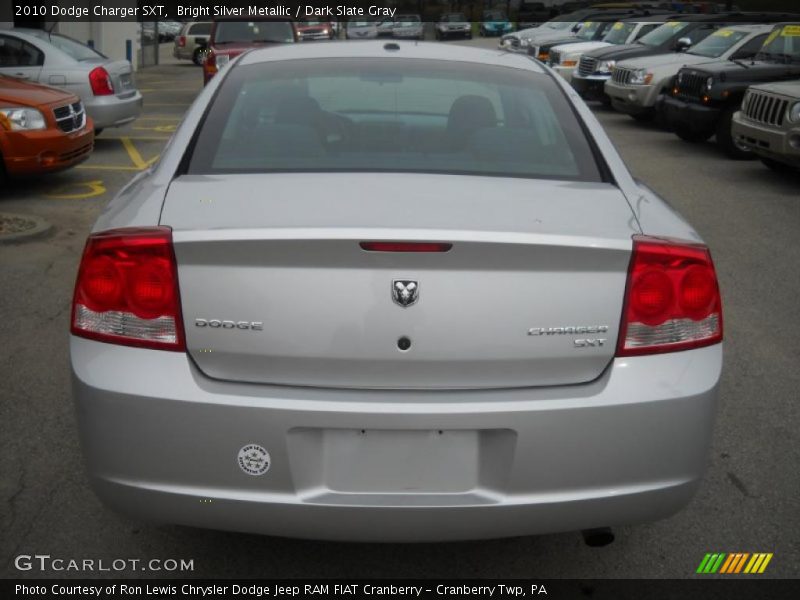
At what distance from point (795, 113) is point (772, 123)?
462 millimetres

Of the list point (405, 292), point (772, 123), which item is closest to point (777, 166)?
point (772, 123)

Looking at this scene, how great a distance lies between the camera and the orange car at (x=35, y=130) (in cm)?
1005

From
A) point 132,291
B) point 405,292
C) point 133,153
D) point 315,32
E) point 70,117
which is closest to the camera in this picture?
point 405,292

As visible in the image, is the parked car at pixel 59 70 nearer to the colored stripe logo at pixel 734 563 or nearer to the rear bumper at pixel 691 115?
the rear bumper at pixel 691 115

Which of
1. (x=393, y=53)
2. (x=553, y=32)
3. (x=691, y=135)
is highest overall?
(x=393, y=53)

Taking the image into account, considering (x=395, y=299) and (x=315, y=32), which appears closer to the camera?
(x=395, y=299)

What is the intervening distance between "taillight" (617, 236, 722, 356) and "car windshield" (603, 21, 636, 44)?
71.3 ft

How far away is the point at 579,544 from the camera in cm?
364

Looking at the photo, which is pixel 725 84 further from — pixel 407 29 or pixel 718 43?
pixel 407 29

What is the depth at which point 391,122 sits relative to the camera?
3.93 meters

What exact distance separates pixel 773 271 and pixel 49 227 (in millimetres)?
5820

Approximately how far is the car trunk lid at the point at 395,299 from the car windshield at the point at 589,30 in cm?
2447

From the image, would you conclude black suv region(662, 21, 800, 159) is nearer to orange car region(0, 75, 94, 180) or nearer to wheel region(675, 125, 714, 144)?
wheel region(675, 125, 714, 144)
